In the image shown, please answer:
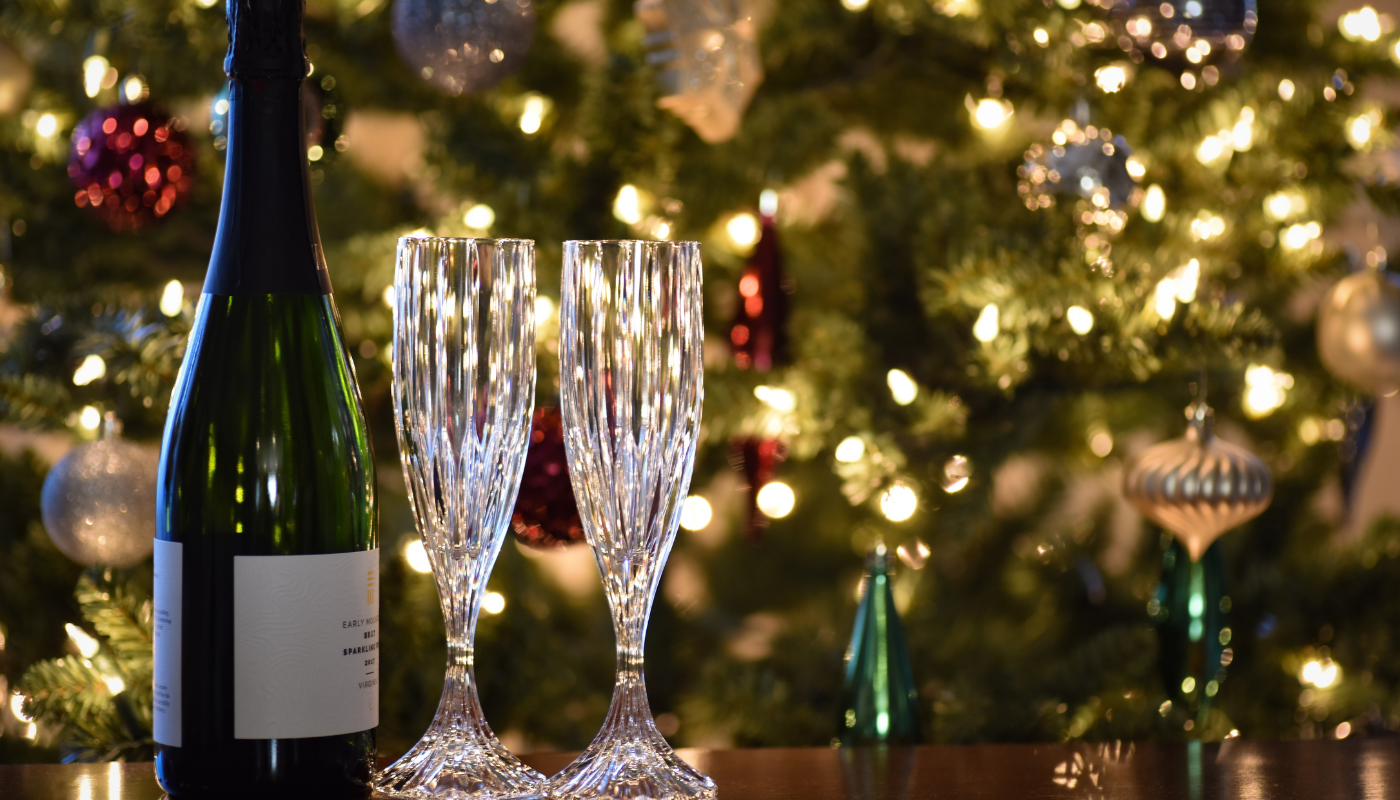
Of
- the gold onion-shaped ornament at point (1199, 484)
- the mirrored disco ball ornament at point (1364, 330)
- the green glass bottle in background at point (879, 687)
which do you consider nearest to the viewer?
the green glass bottle in background at point (879, 687)

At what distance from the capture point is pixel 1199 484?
95 cm

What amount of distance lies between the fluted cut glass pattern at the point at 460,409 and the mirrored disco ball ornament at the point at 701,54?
1.82 ft

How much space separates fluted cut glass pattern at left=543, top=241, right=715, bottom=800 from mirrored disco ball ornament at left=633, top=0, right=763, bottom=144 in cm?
55

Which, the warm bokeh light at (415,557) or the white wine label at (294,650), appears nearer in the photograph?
the white wine label at (294,650)

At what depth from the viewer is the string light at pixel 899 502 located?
1.02m

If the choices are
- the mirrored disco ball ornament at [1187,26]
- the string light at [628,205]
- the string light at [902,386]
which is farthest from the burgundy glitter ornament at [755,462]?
the mirrored disco ball ornament at [1187,26]

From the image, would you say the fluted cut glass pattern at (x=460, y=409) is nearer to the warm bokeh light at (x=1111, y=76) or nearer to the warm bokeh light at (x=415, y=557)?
the warm bokeh light at (x=415, y=557)

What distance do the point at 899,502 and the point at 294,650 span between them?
2.21 ft

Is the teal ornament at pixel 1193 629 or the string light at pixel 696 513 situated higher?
the string light at pixel 696 513

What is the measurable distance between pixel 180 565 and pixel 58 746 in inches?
30.5

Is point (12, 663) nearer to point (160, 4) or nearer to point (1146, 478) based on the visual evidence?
point (160, 4)

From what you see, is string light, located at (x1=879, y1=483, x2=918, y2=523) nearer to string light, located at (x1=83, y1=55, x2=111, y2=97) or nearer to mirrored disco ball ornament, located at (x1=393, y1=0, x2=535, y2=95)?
mirrored disco ball ornament, located at (x1=393, y1=0, x2=535, y2=95)

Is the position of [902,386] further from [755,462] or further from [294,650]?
[294,650]

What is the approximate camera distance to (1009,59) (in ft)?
3.62
